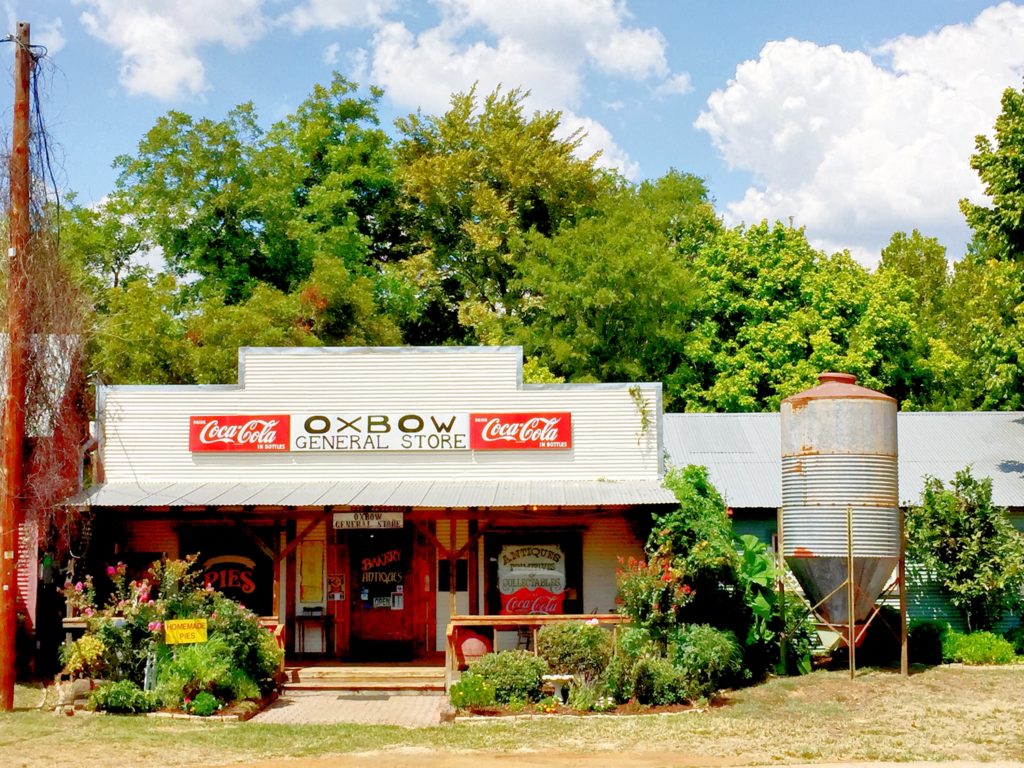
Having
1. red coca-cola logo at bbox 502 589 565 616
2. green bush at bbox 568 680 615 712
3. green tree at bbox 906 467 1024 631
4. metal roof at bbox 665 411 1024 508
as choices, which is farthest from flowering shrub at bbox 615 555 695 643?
green tree at bbox 906 467 1024 631

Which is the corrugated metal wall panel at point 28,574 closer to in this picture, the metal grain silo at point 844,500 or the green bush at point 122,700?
the green bush at point 122,700

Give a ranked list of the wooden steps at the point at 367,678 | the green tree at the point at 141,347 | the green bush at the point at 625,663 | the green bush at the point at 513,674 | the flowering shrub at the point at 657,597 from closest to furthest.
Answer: the green bush at the point at 513,674 → the green bush at the point at 625,663 → the flowering shrub at the point at 657,597 → the wooden steps at the point at 367,678 → the green tree at the point at 141,347

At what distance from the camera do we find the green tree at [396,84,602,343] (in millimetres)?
41750

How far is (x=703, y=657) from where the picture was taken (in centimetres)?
1770

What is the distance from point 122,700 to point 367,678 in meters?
4.69

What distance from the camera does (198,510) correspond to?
20625 millimetres

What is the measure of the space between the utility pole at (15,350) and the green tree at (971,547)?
50.5 ft

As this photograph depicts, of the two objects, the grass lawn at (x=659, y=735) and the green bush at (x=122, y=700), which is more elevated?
the green bush at (x=122, y=700)

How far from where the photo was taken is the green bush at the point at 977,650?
2061cm

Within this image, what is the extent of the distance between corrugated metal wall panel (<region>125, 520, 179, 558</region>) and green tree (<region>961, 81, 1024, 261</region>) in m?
17.5

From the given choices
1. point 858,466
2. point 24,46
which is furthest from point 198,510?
point 858,466

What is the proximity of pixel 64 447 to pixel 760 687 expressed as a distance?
12.5m

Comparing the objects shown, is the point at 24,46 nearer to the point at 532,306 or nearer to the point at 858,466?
the point at 858,466

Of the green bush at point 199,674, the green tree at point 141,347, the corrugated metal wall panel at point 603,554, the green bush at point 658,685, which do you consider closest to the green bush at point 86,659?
the green bush at point 199,674
